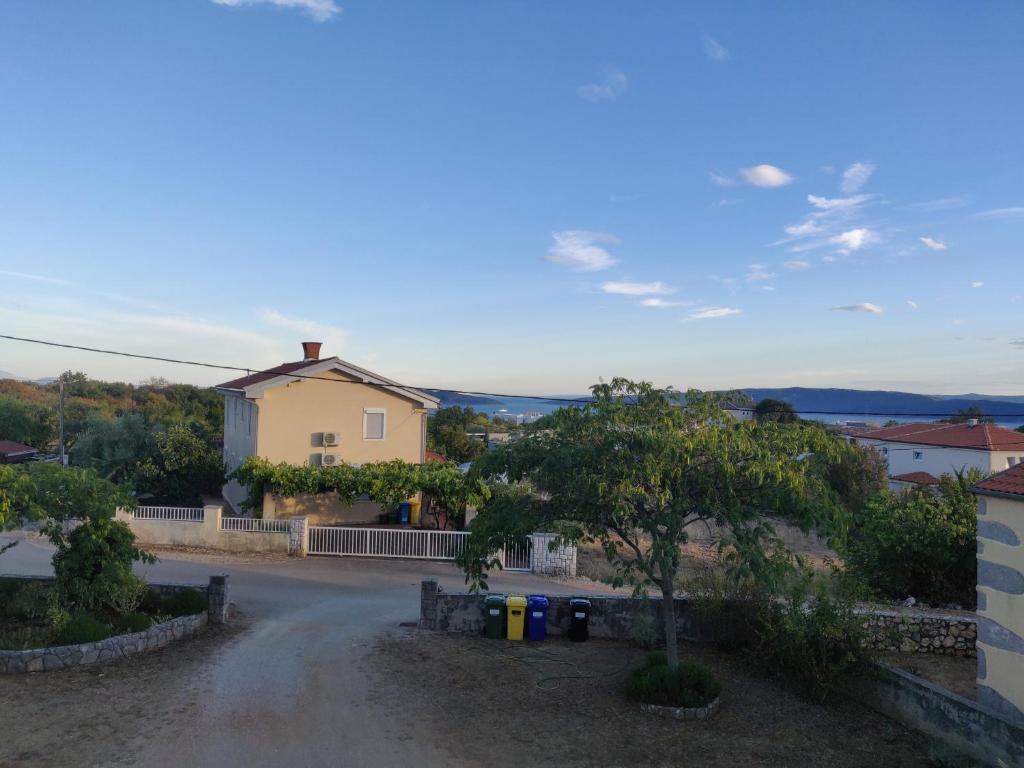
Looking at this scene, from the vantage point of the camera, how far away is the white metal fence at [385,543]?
2167cm

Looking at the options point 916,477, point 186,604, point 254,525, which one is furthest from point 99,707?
point 916,477

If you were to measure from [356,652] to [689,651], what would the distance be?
5.80 meters

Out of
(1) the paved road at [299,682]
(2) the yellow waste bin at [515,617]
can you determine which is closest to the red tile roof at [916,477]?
(1) the paved road at [299,682]

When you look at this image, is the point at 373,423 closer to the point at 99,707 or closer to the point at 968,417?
the point at 99,707

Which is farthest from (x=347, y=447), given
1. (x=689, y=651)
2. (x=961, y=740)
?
(x=961, y=740)

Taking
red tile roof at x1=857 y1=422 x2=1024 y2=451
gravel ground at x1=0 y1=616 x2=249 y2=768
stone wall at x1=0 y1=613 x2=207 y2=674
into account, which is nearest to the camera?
gravel ground at x1=0 y1=616 x2=249 y2=768

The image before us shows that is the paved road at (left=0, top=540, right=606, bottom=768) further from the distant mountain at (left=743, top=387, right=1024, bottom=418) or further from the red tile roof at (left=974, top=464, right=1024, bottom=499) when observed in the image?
the distant mountain at (left=743, top=387, right=1024, bottom=418)

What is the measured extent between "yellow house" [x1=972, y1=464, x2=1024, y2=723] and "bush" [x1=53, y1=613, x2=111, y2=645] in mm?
13053

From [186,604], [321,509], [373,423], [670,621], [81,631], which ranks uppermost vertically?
[373,423]

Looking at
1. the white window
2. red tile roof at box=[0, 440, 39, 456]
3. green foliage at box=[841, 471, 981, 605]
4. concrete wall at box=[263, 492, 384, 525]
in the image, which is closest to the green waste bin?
green foliage at box=[841, 471, 981, 605]

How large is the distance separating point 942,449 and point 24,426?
60291 mm

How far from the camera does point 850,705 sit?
1070 cm

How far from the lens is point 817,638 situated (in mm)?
10773

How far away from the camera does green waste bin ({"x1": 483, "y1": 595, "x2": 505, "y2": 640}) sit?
13555mm
